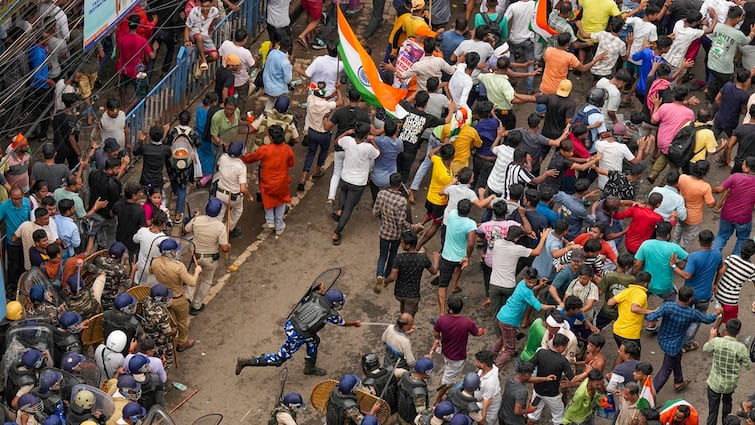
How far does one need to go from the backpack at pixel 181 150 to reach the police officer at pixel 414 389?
470cm

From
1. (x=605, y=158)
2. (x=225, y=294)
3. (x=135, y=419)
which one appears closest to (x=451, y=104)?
(x=605, y=158)

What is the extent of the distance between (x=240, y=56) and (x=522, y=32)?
4.10 meters

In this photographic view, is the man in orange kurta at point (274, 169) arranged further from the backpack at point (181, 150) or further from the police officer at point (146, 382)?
the police officer at point (146, 382)

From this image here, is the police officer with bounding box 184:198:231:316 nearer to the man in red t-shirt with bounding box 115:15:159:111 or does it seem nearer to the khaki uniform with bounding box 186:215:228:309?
the khaki uniform with bounding box 186:215:228:309

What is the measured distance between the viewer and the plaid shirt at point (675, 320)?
622 inches

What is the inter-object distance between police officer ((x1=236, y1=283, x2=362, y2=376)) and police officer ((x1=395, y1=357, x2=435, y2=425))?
1168 mm

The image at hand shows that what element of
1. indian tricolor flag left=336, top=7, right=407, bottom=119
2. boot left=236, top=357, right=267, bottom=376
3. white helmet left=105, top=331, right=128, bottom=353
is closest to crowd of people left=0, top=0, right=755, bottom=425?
white helmet left=105, top=331, right=128, bottom=353

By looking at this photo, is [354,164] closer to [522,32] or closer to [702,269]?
[522,32]

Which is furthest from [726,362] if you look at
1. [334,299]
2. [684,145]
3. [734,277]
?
[334,299]

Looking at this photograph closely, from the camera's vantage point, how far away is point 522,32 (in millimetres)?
20906

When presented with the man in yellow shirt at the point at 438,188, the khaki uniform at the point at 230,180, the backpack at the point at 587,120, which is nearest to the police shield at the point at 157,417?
the khaki uniform at the point at 230,180

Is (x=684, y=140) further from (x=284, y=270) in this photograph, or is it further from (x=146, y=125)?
(x=146, y=125)

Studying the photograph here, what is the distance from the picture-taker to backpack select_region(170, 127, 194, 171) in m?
18.3

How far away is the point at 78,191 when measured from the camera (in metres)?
17.9
